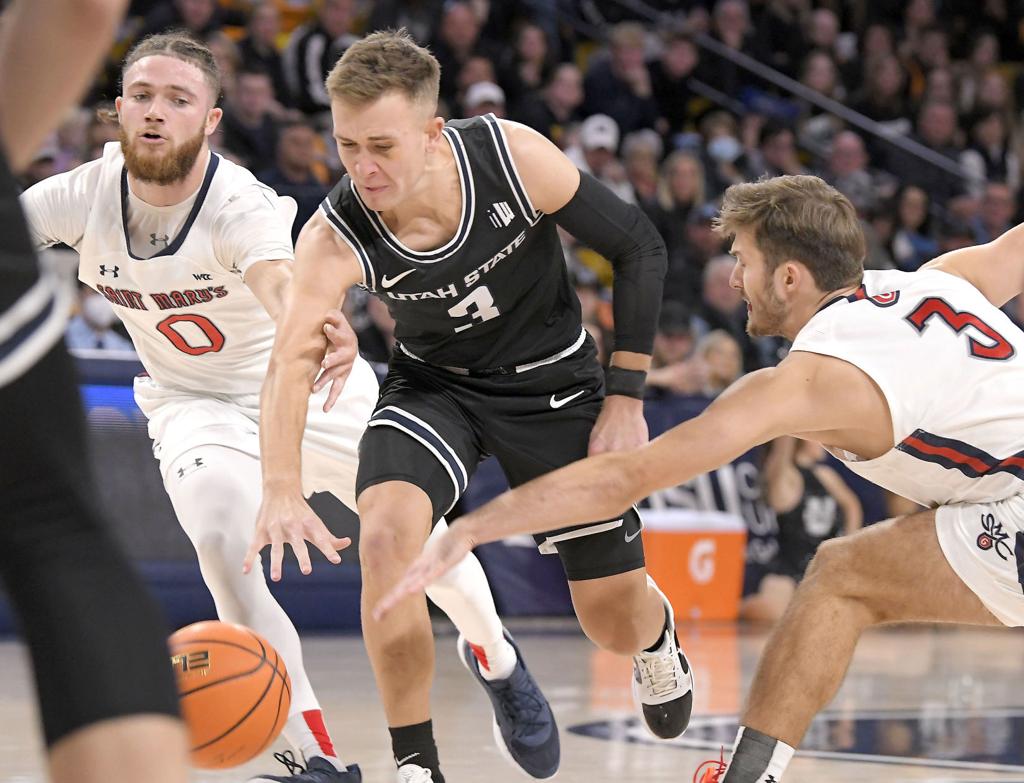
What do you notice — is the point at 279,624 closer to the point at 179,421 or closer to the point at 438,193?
the point at 179,421

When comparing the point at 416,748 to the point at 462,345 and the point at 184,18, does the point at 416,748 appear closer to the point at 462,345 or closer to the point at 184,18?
the point at 462,345

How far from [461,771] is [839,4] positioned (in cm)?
1306

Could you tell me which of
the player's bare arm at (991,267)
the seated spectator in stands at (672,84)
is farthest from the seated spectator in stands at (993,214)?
the player's bare arm at (991,267)

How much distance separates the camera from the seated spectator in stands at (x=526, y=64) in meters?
12.2

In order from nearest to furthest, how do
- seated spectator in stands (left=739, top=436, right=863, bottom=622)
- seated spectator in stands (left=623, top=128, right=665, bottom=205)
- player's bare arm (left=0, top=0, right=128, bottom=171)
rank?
player's bare arm (left=0, top=0, right=128, bottom=171) < seated spectator in stands (left=739, top=436, right=863, bottom=622) < seated spectator in stands (left=623, top=128, right=665, bottom=205)

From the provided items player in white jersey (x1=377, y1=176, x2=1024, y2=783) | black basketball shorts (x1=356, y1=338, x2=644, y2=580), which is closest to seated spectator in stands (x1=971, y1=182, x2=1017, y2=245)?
black basketball shorts (x1=356, y1=338, x2=644, y2=580)

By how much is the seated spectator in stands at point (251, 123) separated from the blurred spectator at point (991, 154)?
792 centimetres

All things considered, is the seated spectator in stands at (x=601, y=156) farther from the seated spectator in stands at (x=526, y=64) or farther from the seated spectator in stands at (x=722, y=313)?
the seated spectator in stands at (x=722, y=313)

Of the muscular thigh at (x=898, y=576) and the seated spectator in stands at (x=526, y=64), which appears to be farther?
the seated spectator in stands at (x=526, y=64)

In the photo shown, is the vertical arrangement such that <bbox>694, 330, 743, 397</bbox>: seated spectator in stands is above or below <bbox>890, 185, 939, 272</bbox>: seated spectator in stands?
above

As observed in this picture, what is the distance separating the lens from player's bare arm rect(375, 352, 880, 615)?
11.1 ft

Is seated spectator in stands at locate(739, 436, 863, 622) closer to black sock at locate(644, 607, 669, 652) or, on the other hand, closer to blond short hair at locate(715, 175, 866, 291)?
black sock at locate(644, 607, 669, 652)

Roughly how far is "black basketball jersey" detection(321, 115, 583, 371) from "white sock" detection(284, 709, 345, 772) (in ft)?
3.95

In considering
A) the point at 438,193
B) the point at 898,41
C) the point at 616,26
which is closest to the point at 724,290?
the point at 616,26
